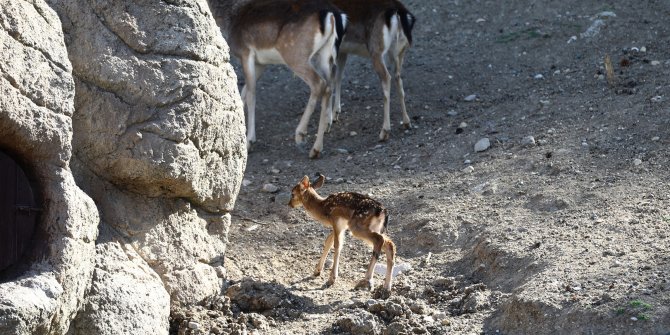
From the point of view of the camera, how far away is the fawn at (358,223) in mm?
7945

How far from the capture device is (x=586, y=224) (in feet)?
27.6

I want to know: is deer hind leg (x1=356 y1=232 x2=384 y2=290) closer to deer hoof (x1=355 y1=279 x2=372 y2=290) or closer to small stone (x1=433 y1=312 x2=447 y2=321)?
deer hoof (x1=355 y1=279 x2=372 y2=290)

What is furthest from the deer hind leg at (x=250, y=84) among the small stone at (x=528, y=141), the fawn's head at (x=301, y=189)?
the fawn's head at (x=301, y=189)

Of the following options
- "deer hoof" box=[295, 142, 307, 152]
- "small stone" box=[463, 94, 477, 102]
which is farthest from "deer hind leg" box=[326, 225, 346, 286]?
"small stone" box=[463, 94, 477, 102]

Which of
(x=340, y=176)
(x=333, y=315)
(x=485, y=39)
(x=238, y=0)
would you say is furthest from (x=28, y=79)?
(x=485, y=39)

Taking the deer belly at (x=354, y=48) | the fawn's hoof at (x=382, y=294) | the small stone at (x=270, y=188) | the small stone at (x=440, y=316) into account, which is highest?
the deer belly at (x=354, y=48)

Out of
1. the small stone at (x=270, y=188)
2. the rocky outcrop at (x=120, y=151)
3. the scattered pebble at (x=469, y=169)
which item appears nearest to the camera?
the rocky outcrop at (x=120, y=151)

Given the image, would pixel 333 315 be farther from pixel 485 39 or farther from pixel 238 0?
pixel 485 39

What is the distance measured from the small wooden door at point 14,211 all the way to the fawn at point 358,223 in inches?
102

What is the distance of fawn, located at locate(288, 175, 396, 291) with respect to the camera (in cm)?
795

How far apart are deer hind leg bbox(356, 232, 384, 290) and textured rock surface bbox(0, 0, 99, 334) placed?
2.32 meters

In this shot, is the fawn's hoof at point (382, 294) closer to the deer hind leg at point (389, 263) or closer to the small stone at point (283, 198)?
Answer: the deer hind leg at point (389, 263)

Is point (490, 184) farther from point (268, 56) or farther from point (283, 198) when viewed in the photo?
point (268, 56)

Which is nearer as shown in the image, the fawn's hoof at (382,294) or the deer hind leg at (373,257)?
the fawn's hoof at (382,294)
